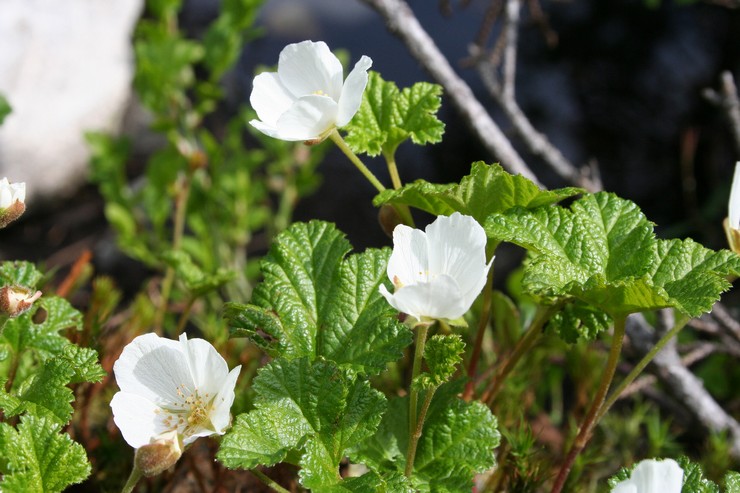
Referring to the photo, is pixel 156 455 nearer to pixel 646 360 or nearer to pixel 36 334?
pixel 36 334

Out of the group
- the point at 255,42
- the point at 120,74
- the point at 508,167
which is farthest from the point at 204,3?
the point at 508,167

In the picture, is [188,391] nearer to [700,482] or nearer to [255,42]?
[700,482]

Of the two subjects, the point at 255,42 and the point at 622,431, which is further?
the point at 255,42

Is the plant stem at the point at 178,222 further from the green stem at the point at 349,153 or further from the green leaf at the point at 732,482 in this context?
the green leaf at the point at 732,482

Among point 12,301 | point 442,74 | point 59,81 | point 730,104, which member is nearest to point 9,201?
point 12,301

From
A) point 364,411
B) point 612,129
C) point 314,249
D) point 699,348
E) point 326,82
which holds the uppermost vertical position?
point 326,82

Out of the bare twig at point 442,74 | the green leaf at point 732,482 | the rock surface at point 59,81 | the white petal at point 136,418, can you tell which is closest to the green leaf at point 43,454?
the white petal at point 136,418
